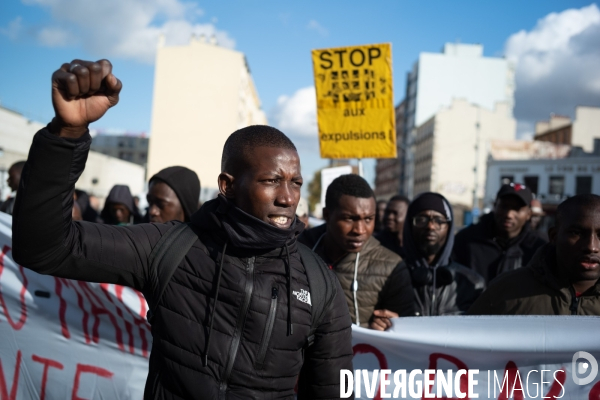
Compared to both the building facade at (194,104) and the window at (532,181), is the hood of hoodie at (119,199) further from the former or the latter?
the window at (532,181)

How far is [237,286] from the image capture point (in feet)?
6.28

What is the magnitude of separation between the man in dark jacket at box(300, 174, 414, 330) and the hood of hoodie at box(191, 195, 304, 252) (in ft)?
4.43

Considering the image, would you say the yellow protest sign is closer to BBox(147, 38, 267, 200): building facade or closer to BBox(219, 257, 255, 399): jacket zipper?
BBox(219, 257, 255, 399): jacket zipper

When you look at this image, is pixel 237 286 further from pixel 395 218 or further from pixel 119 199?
pixel 119 199

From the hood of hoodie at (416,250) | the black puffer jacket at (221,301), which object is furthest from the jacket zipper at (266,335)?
the hood of hoodie at (416,250)

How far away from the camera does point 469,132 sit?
59.2 m

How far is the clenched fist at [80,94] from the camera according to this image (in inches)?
56.7

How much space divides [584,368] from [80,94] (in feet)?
8.69

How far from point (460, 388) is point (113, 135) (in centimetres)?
8713

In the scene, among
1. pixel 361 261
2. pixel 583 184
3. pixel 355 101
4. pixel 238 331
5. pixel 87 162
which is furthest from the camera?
pixel 583 184

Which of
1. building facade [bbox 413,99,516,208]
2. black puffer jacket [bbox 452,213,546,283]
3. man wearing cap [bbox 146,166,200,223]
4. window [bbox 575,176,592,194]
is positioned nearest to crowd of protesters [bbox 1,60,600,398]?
man wearing cap [bbox 146,166,200,223]

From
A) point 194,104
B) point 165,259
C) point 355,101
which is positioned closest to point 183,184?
point 165,259

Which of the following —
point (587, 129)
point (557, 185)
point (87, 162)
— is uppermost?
point (587, 129)

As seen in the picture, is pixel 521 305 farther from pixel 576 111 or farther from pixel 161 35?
pixel 576 111
